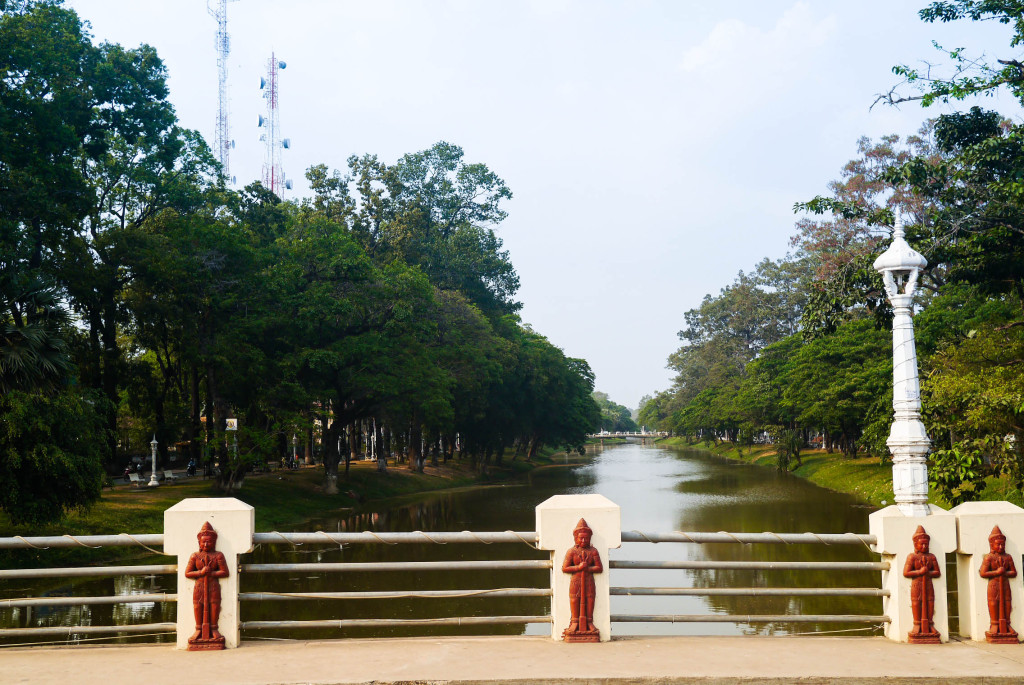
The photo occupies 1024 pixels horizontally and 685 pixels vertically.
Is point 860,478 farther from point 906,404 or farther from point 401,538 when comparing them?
point 401,538

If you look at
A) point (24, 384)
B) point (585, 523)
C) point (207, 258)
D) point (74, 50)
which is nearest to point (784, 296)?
point (207, 258)

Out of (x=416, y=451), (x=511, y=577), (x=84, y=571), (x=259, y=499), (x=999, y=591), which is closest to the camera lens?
(x=84, y=571)

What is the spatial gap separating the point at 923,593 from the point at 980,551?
0.68m

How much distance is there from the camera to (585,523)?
301 inches

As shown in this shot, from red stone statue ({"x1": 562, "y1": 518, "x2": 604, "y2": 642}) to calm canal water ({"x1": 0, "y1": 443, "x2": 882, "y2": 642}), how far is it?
3.63m

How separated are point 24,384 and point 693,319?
10426 cm

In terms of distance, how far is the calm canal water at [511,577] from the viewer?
15.6 m

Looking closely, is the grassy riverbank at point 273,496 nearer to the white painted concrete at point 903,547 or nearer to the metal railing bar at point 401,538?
the metal railing bar at point 401,538

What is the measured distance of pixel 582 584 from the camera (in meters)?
7.60

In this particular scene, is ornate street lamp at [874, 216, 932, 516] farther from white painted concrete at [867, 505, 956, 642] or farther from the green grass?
the green grass

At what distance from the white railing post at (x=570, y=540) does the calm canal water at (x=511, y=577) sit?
3.60 meters

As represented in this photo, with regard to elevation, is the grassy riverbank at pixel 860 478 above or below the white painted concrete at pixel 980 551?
below

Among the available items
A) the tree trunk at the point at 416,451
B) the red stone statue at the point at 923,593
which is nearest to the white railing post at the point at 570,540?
the red stone statue at the point at 923,593

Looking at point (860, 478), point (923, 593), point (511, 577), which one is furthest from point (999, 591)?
point (860, 478)
